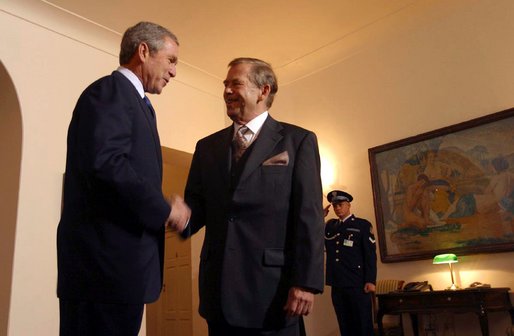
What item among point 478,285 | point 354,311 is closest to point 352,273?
point 354,311

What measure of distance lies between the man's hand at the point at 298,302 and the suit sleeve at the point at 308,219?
2 cm

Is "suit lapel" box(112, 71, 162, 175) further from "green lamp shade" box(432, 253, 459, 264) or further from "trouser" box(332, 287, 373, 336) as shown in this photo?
"green lamp shade" box(432, 253, 459, 264)

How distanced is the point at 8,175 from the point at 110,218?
11.7ft

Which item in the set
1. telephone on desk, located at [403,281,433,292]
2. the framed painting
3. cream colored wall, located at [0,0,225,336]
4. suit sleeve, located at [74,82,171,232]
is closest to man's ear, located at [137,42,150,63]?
suit sleeve, located at [74,82,171,232]

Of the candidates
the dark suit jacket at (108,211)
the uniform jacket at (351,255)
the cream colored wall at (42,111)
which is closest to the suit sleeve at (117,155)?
the dark suit jacket at (108,211)

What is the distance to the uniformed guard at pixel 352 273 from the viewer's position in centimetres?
439

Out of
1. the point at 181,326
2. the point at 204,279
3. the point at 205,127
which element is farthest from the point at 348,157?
the point at 204,279

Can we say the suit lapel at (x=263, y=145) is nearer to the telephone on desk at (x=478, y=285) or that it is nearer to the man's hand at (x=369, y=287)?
the man's hand at (x=369, y=287)

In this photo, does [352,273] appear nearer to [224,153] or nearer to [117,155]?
[224,153]

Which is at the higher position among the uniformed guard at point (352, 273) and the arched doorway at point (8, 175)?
the arched doorway at point (8, 175)

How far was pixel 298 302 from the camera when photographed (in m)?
1.59

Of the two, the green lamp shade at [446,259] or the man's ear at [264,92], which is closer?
the man's ear at [264,92]

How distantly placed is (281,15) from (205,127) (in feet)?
6.37

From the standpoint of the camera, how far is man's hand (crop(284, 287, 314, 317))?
62.7 inches
